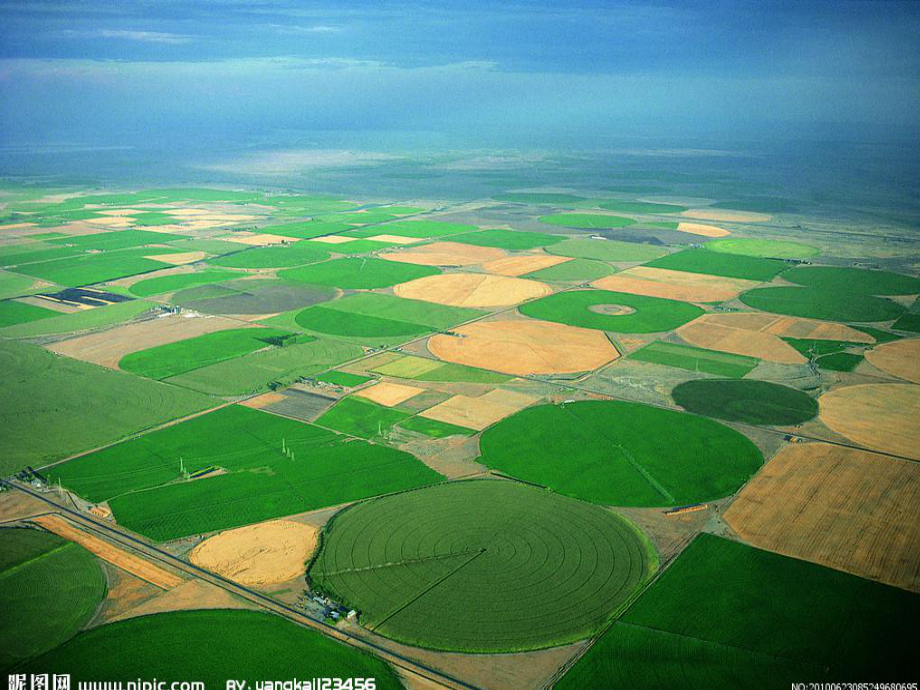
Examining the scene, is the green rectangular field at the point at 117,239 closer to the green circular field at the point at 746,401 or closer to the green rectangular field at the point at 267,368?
the green rectangular field at the point at 267,368

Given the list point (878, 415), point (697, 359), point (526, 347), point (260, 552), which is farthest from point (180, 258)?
point (878, 415)

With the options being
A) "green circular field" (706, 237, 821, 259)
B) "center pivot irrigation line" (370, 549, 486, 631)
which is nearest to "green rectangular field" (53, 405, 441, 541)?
"center pivot irrigation line" (370, 549, 486, 631)

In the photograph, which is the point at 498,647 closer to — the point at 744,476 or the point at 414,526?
the point at 414,526

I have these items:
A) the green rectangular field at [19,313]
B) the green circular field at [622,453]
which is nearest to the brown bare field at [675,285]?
the green circular field at [622,453]

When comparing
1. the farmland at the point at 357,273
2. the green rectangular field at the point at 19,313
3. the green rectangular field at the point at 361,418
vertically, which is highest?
the farmland at the point at 357,273

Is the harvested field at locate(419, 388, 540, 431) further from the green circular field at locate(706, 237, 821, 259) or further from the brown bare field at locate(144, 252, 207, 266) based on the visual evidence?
the green circular field at locate(706, 237, 821, 259)

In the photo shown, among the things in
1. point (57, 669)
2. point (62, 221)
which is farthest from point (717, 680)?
point (62, 221)
